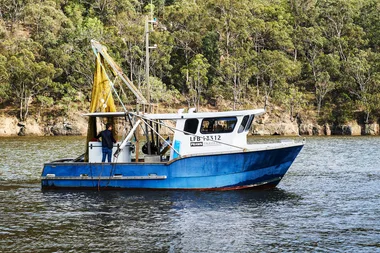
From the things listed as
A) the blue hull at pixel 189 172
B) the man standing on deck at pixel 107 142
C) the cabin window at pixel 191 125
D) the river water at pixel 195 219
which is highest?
the cabin window at pixel 191 125

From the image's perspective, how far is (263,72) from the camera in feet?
366

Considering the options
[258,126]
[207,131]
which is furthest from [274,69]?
[207,131]

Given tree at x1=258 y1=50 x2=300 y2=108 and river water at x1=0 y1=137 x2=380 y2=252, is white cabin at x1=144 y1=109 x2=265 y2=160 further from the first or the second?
tree at x1=258 y1=50 x2=300 y2=108

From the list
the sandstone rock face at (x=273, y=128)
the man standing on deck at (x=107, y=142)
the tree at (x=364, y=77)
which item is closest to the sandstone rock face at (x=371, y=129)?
the tree at (x=364, y=77)

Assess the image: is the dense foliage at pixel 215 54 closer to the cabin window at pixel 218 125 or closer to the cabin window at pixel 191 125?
the cabin window at pixel 191 125

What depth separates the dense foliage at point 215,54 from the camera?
106 metres

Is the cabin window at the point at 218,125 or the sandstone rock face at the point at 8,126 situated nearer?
the cabin window at the point at 218,125

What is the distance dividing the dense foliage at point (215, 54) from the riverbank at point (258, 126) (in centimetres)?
179

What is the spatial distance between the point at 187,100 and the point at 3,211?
82957 millimetres

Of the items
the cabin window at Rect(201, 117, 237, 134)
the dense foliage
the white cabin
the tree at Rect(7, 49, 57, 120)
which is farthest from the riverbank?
the cabin window at Rect(201, 117, 237, 134)

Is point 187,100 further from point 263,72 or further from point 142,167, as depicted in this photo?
point 142,167

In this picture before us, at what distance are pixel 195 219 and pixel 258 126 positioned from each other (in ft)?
269

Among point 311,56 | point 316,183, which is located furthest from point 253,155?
point 311,56

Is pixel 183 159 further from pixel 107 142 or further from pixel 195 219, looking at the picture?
pixel 195 219
